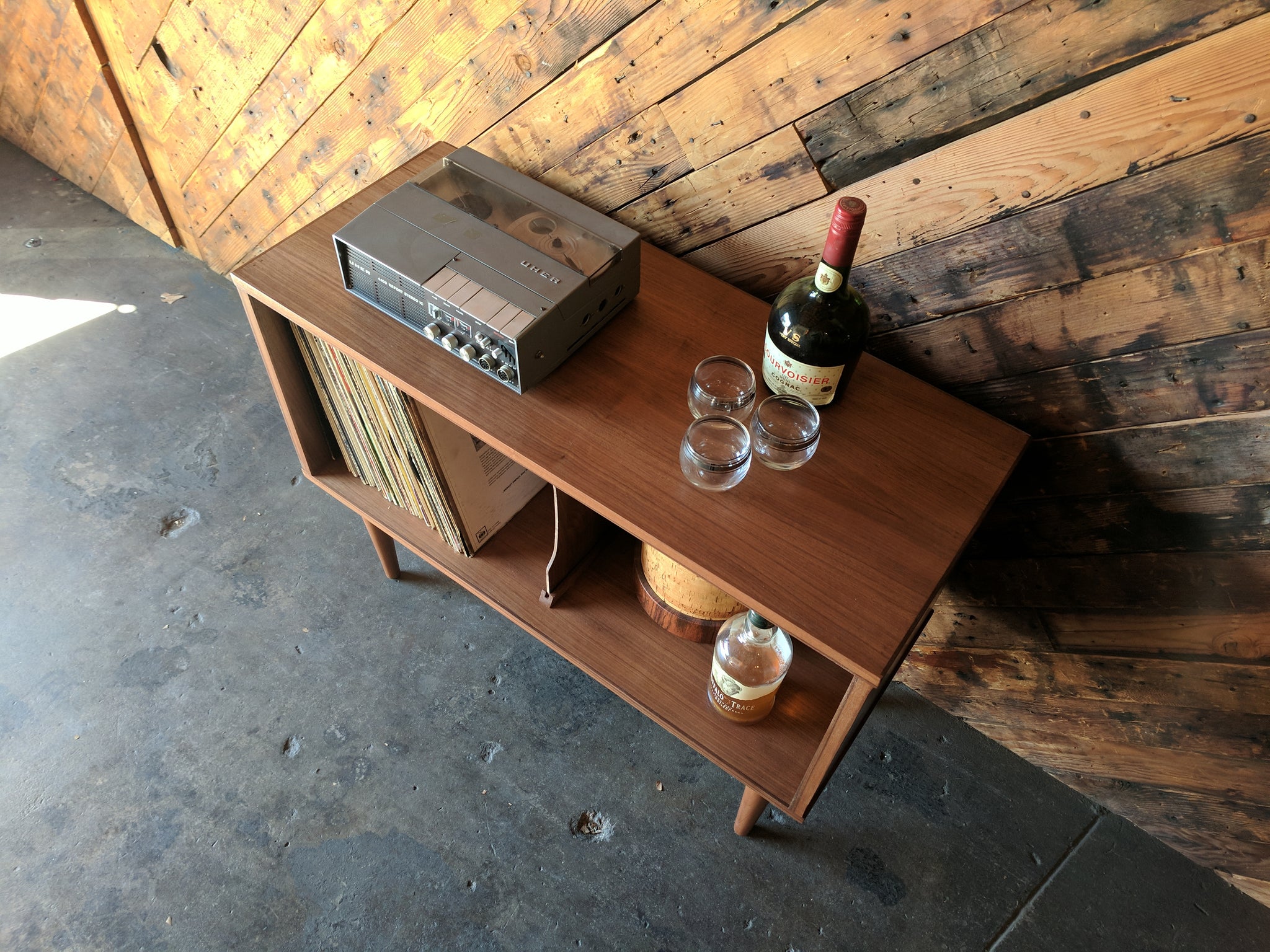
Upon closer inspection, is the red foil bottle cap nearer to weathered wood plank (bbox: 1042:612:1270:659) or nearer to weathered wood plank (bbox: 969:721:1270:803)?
weathered wood plank (bbox: 1042:612:1270:659)

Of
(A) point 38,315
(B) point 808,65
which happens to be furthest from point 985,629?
(A) point 38,315

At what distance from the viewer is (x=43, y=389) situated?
7.17 feet

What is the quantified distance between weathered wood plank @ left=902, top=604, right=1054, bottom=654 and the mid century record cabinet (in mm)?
304

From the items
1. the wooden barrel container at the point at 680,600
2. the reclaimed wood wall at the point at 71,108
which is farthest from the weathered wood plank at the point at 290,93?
the wooden barrel container at the point at 680,600

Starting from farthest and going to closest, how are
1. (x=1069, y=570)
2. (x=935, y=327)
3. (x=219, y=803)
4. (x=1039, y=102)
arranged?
(x=219, y=803) → (x=1069, y=570) → (x=935, y=327) → (x=1039, y=102)

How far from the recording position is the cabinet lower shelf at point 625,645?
1.34m

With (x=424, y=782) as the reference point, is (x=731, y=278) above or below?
above

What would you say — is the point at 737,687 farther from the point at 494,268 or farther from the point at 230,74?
the point at 230,74

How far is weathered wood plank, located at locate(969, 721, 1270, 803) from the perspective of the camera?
4.53ft

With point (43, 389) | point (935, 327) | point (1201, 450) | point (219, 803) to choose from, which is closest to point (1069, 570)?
point (1201, 450)

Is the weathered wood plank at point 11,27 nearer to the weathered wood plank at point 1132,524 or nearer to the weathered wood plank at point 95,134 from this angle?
the weathered wood plank at point 95,134

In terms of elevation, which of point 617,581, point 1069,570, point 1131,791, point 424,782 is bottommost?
point 1131,791

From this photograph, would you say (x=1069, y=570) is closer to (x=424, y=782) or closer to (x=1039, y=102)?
(x=1039, y=102)

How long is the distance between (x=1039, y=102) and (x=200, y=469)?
6.40 ft
